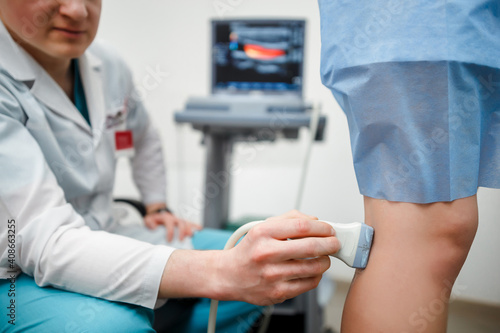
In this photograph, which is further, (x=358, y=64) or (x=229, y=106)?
(x=229, y=106)

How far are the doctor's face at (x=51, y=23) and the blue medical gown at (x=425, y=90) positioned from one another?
547 mm

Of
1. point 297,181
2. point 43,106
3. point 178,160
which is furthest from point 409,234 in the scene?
point 178,160

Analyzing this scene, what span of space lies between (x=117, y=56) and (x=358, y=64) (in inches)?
32.5

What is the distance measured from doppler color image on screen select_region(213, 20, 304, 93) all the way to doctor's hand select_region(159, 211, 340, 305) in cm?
118

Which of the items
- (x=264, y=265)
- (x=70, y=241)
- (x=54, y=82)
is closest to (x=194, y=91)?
(x=54, y=82)

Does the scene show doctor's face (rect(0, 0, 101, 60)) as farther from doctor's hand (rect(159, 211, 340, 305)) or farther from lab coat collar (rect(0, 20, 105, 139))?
doctor's hand (rect(159, 211, 340, 305))

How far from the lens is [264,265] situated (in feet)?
1.87

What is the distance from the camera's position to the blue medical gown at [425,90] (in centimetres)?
52

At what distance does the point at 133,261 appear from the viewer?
2.12 ft


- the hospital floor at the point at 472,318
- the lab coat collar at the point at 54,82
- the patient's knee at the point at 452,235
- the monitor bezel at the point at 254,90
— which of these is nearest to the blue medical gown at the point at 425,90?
the patient's knee at the point at 452,235

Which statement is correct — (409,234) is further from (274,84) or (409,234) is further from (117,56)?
(274,84)

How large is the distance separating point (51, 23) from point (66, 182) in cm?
34

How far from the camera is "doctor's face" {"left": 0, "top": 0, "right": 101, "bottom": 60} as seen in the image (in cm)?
75

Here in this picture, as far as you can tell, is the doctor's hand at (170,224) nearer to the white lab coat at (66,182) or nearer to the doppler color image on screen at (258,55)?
the white lab coat at (66,182)
